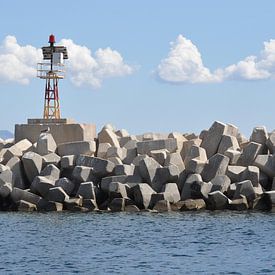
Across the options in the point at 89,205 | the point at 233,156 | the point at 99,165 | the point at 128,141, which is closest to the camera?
the point at 89,205

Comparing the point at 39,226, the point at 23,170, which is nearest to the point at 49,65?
the point at 23,170

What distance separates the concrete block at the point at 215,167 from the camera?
2761cm

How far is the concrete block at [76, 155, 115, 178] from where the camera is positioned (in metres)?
28.2

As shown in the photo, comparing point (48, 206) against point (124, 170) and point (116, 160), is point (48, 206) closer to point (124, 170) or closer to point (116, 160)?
point (124, 170)

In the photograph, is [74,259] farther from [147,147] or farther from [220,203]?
[147,147]

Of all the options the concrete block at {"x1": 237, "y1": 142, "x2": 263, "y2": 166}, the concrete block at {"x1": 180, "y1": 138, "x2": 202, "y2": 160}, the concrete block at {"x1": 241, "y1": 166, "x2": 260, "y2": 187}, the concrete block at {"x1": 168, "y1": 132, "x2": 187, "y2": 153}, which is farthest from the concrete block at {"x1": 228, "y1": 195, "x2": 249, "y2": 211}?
the concrete block at {"x1": 168, "y1": 132, "x2": 187, "y2": 153}

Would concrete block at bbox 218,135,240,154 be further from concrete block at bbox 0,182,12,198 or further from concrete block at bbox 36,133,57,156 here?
concrete block at bbox 0,182,12,198

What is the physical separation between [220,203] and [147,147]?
403 centimetres

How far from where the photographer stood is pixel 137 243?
69.4 feet

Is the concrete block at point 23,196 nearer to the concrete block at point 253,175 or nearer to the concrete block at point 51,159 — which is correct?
the concrete block at point 51,159

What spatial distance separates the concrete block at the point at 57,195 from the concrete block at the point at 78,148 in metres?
2.79

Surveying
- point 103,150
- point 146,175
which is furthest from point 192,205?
point 103,150

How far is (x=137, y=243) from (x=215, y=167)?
23.1 feet

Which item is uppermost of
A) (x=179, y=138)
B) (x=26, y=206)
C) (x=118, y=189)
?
(x=179, y=138)
